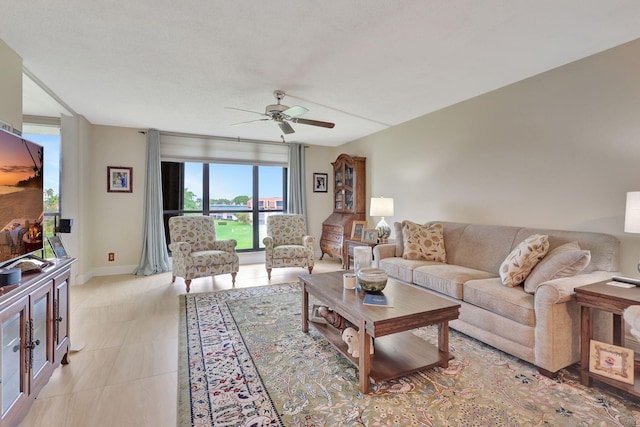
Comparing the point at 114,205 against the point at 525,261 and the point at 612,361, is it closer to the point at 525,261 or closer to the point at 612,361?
the point at 525,261

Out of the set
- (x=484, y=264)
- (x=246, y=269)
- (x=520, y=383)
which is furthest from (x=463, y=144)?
(x=246, y=269)

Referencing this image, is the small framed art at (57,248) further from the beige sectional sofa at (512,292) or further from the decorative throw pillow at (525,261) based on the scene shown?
the decorative throw pillow at (525,261)

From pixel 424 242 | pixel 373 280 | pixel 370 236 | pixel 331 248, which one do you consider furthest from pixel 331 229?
pixel 373 280

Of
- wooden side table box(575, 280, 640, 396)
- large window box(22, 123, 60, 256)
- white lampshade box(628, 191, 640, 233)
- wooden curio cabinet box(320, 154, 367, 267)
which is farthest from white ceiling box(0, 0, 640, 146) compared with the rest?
wooden curio cabinet box(320, 154, 367, 267)

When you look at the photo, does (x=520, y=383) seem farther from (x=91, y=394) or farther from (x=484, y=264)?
(x=91, y=394)

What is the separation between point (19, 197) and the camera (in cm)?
174

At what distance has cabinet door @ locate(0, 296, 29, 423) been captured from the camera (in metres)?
1.33

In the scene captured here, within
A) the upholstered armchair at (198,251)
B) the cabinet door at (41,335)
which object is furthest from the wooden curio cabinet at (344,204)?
the cabinet door at (41,335)

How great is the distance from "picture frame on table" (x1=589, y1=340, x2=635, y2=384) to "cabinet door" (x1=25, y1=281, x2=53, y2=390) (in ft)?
10.4

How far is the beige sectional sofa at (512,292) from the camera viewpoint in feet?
6.15

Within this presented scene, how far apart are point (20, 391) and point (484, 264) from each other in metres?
3.50

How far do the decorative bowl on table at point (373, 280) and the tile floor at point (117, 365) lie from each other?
136cm

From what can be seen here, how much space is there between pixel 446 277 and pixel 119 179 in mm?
4902

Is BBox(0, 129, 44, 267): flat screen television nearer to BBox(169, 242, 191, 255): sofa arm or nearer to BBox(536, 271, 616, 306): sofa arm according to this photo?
BBox(169, 242, 191, 255): sofa arm
